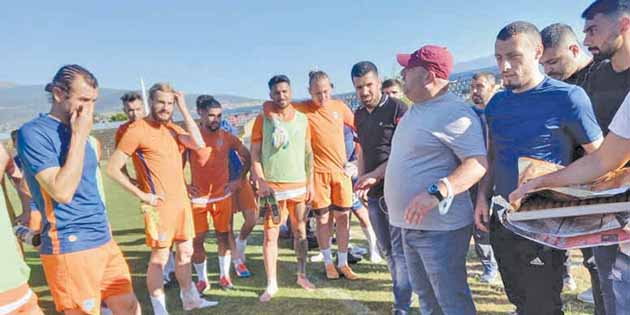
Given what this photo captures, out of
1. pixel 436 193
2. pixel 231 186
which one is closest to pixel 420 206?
pixel 436 193

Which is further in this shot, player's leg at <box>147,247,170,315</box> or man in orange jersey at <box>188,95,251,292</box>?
man in orange jersey at <box>188,95,251,292</box>

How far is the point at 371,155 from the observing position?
3.73m

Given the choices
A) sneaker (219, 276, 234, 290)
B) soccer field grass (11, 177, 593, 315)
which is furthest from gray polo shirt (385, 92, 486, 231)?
sneaker (219, 276, 234, 290)

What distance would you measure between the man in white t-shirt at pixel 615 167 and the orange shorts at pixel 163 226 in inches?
116

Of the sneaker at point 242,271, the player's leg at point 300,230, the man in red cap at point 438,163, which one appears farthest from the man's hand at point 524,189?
the sneaker at point 242,271

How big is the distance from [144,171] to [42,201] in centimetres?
115

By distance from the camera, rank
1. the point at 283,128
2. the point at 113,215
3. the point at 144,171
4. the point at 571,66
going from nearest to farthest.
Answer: the point at 571,66 → the point at 144,171 → the point at 283,128 → the point at 113,215

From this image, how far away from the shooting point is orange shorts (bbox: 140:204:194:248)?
3570 millimetres

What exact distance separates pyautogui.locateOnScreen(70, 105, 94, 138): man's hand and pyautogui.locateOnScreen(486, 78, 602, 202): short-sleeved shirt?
8.09 feet

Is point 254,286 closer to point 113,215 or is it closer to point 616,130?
point 616,130

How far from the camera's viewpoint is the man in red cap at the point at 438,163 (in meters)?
2.33

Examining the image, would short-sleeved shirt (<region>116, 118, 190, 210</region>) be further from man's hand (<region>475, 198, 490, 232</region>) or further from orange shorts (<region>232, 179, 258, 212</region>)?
man's hand (<region>475, 198, 490, 232</region>)

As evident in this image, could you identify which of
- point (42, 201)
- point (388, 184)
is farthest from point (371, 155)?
point (42, 201)

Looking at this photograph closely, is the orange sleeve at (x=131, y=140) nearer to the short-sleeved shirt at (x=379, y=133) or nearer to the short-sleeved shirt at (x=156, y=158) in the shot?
the short-sleeved shirt at (x=156, y=158)
